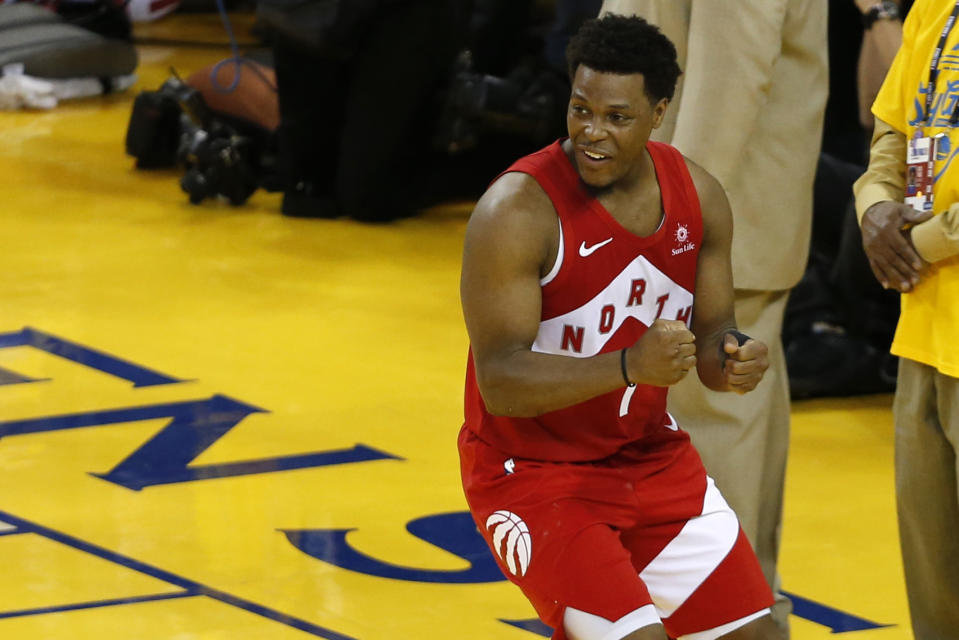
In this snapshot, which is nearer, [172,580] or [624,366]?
[624,366]

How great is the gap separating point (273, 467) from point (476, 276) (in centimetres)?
213

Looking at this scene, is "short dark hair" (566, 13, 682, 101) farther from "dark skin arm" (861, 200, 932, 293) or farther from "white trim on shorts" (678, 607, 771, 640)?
"white trim on shorts" (678, 607, 771, 640)

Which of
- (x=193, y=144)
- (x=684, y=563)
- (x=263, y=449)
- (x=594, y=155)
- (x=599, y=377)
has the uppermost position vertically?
(x=594, y=155)

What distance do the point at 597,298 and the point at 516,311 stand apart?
0.54ft

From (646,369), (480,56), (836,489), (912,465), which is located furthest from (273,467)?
(480,56)

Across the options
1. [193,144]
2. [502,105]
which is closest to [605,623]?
[502,105]

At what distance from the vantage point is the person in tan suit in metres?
3.18

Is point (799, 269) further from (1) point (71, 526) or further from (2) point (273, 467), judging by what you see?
(1) point (71, 526)

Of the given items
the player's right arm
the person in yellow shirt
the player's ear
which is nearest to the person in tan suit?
the person in yellow shirt

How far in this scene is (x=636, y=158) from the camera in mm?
2625

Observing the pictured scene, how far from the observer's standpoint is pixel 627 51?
2.54 meters

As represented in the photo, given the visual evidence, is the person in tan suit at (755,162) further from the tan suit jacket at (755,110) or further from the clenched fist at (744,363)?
the clenched fist at (744,363)

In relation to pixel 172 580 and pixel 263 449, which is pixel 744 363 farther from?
pixel 263 449

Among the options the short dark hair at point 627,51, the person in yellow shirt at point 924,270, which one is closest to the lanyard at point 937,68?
the person in yellow shirt at point 924,270
